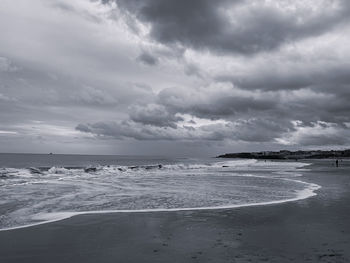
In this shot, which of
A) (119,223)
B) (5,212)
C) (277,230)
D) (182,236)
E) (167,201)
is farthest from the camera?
(167,201)

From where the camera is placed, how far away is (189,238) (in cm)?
830

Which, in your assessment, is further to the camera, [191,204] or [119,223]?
[191,204]

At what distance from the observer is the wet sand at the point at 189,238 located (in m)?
6.86

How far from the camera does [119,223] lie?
10180mm

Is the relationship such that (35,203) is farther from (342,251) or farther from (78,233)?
(342,251)

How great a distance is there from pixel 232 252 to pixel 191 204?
23.2 feet

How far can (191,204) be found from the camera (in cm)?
1410

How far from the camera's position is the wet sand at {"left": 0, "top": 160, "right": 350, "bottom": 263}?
6.86 m

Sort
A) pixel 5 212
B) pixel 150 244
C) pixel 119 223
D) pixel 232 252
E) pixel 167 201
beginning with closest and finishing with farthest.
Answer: pixel 232 252 < pixel 150 244 < pixel 119 223 < pixel 5 212 < pixel 167 201

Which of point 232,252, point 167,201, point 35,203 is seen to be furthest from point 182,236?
point 35,203

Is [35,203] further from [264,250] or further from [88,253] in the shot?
[264,250]

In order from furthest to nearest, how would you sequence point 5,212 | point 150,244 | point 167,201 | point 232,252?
point 167,201 < point 5,212 < point 150,244 < point 232,252

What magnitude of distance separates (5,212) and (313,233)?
34.7 feet

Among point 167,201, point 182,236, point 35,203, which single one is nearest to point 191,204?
point 167,201
